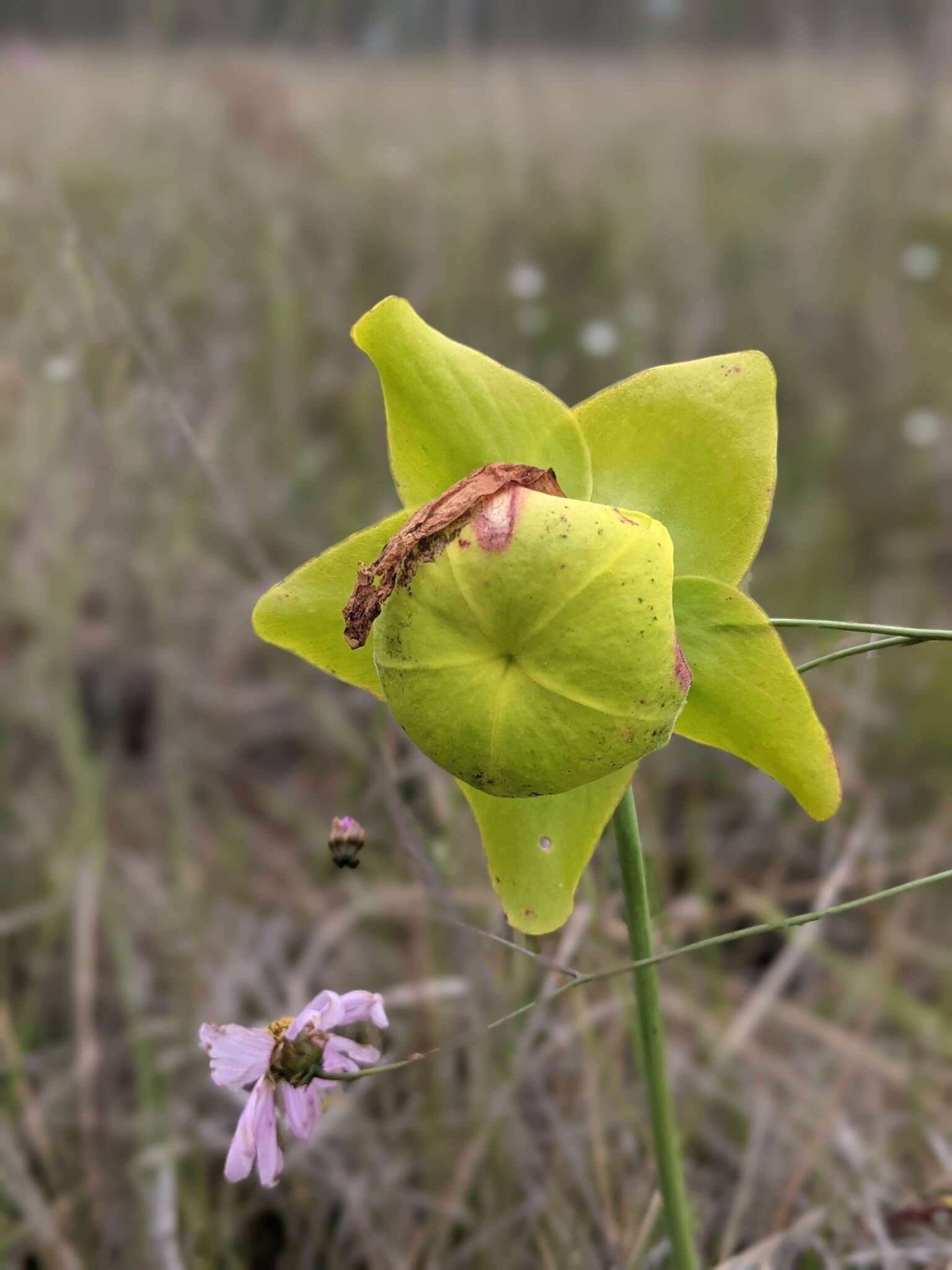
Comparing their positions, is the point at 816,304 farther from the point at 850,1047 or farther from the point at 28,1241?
the point at 28,1241

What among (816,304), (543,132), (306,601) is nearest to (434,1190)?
(306,601)

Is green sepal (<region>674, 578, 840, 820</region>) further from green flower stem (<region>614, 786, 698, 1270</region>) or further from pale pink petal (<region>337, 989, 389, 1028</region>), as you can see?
pale pink petal (<region>337, 989, 389, 1028</region>)

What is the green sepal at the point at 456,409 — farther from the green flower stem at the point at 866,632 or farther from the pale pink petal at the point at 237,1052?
the pale pink petal at the point at 237,1052

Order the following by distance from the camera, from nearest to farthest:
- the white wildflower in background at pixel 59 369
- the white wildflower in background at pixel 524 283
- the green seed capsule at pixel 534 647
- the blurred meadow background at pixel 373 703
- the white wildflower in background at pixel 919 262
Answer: the green seed capsule at pixel 534 647 → the blurred meadow background at pixel 373 703 → the white wildflower in background at pixel 59 369 → the white wildflower in background at pixel 524 283 → the white wildflower in background at pixel 919 262

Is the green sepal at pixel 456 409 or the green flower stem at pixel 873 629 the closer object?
the green flower stem at pixel 873 629

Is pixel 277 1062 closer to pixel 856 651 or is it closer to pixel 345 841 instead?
pixel 345 841

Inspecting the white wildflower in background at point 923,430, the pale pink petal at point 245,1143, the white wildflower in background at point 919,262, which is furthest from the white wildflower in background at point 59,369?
the white wildflower in background at point 919,262

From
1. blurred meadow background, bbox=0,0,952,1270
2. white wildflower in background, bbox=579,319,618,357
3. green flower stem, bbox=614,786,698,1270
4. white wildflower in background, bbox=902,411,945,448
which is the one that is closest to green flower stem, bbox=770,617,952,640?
green flower stem, bbox=614,786,698,1270
